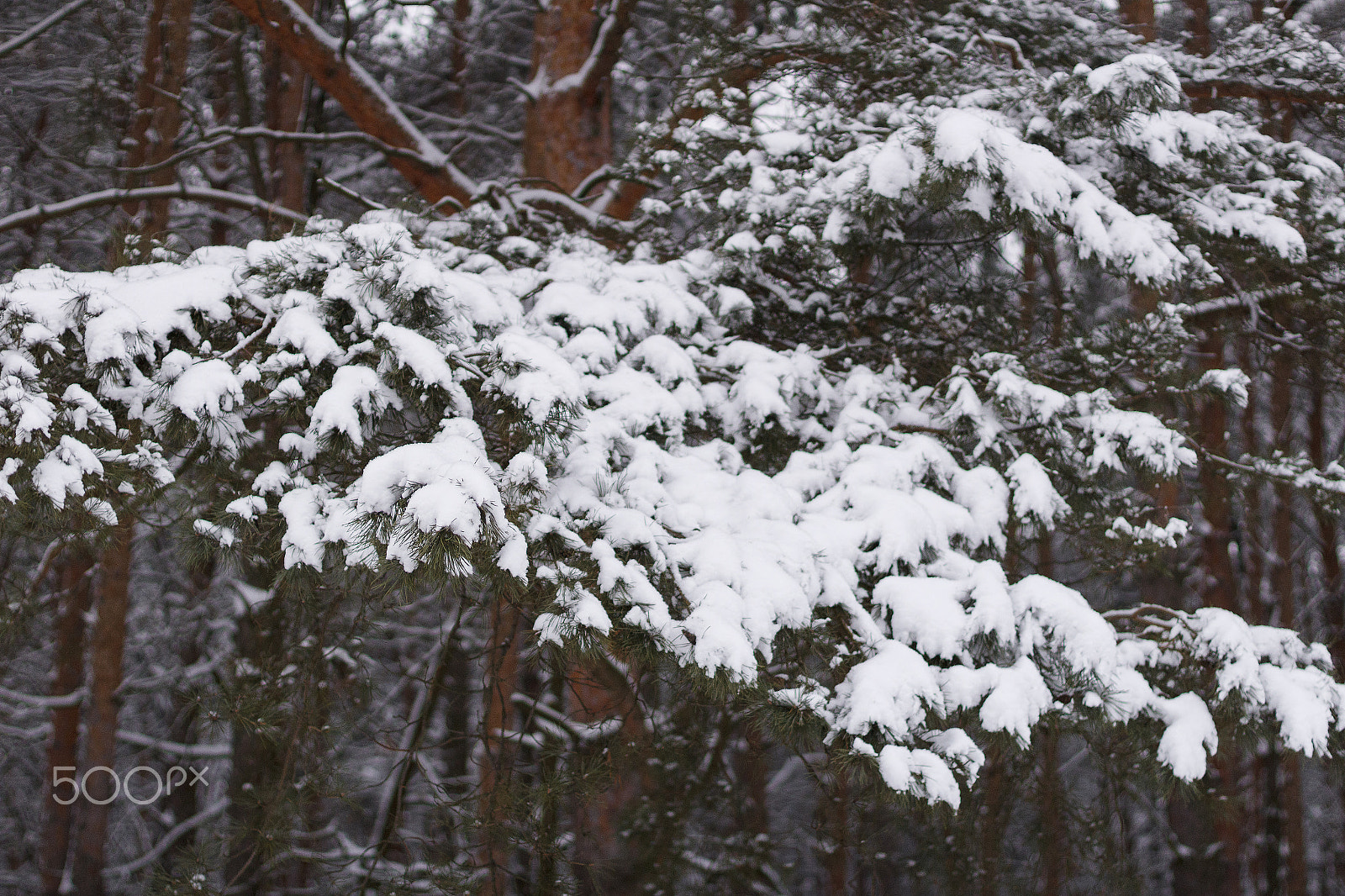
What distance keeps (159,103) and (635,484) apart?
21.3ft

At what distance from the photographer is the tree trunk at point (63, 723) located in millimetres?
Answer: 7820

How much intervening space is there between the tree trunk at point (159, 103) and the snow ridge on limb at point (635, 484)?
4402 mm

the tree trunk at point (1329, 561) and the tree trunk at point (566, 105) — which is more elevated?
the tree trunk at point (566, 105)

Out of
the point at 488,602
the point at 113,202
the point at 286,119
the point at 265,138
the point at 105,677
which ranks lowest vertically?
the point at 105,677

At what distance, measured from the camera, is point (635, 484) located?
296cm

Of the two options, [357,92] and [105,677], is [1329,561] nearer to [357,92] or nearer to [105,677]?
[357,92]

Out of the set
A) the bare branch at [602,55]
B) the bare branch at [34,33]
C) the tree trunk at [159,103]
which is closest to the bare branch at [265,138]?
the bare branch at [602,55]

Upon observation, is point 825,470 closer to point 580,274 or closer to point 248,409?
point 580,274

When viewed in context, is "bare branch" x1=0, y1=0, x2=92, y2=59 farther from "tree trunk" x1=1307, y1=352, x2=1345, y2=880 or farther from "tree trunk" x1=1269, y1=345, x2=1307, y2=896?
"tree trunk" x1=1307, y1=352, x2=1345, y2=880

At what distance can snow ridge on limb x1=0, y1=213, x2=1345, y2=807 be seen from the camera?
7.96 feet

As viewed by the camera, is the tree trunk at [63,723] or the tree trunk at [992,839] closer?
the tree trunk at [992,839]

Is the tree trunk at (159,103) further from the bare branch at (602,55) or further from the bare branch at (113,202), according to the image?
the bare branch at (602,55)

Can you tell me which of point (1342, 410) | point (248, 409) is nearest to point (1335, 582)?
point (1342, 410)

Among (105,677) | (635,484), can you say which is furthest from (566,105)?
(105,677)
